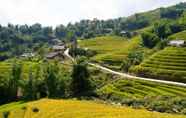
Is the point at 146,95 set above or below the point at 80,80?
below

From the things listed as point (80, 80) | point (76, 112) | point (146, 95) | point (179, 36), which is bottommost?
point (146, 95)

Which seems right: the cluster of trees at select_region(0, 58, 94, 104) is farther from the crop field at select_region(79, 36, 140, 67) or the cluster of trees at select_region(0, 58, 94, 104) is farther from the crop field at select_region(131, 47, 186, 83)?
the crop field at select_region(79, 36, 140, 67)

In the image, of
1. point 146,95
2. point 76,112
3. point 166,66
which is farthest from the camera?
point 166,66

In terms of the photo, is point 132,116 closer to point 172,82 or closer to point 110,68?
point 172,82

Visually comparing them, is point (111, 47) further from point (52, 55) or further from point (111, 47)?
point (52, 55)

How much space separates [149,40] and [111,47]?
25265mm

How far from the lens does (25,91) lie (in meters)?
89.9

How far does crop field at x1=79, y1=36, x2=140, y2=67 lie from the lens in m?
130

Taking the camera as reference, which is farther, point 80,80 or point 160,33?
point 160,33

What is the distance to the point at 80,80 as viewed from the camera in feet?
289

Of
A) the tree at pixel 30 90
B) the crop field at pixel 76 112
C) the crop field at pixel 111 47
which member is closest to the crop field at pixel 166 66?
the crop field at pixel 111 47

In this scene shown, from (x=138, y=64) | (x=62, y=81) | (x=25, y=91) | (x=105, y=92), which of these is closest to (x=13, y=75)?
A: (x=25, y=91)

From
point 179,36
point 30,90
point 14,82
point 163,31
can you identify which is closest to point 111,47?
point 163,31

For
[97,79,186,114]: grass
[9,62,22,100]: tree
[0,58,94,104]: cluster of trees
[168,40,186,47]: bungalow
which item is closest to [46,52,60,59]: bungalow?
[168,40,186,47]: bungalow
